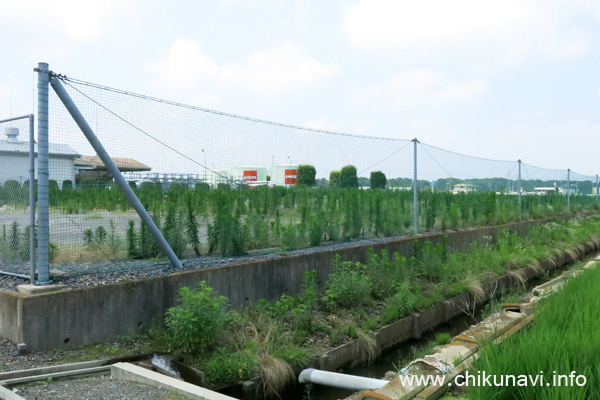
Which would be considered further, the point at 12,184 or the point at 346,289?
the point at 346,289

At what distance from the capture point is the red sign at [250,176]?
294 inches

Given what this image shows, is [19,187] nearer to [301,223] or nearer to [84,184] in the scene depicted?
[84,184]

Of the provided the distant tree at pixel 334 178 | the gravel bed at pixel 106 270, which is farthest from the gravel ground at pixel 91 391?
the distant tree at pixel 334 178

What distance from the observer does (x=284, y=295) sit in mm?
6219

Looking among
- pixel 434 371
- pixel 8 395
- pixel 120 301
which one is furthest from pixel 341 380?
pixel 8 395

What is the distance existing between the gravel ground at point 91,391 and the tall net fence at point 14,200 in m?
2.35

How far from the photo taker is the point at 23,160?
5.68 meters

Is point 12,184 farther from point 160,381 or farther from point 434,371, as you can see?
point 434,371

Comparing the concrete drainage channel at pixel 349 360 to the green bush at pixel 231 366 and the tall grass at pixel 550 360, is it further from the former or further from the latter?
the tall grass at pixel 550 360

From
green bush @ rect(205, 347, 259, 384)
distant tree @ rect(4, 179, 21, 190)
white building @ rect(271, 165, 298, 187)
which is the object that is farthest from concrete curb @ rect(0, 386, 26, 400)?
white building @ rect(271, 165, 298, 187)

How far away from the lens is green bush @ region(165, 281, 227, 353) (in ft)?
15.5

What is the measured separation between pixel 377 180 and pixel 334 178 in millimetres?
1545

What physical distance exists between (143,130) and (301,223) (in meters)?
3.28

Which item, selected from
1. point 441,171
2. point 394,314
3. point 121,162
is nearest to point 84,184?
point 121,162
